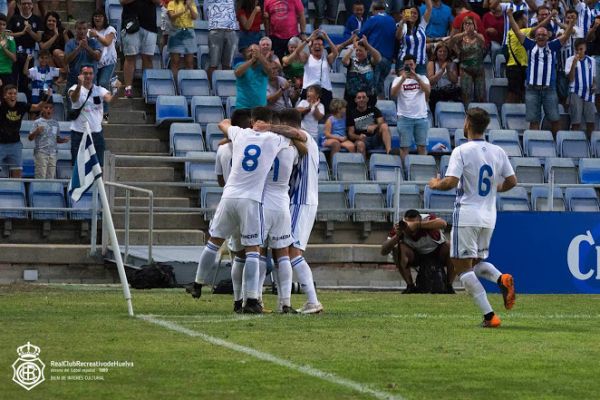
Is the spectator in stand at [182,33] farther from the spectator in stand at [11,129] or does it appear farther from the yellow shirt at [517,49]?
the yellow shirt at [517,49]

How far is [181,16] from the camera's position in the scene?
2461 centimetres

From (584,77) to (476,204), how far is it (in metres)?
13.2

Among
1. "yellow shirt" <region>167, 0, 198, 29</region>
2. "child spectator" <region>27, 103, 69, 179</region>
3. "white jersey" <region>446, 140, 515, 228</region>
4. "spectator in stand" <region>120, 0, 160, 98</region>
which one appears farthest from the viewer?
"yellow shirt" <region>167, 0, 198, 29</region>

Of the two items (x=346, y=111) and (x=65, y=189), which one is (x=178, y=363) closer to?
(x=65, y=189)

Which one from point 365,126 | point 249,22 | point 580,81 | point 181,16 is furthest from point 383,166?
point 580,81

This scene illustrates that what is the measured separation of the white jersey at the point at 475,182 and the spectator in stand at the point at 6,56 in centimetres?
1149

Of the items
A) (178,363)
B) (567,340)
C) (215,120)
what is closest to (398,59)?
(215,120)

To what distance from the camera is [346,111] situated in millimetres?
23984

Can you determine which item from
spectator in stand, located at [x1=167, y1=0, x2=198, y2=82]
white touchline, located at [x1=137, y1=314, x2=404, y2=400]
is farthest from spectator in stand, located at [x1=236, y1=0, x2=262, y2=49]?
white touchline, located at [x1=137, y1=314, x2=404, y2=400]

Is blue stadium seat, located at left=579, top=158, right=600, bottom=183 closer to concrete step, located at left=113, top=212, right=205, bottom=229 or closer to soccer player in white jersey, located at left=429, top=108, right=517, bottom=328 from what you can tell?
concrete step, located at left=113, top=212, right=205, bottom=229

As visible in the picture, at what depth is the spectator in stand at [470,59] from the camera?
2581 cm

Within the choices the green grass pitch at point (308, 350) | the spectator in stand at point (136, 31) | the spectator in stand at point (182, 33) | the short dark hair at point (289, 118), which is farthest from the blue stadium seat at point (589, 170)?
the short dark hair at point (289, 118)

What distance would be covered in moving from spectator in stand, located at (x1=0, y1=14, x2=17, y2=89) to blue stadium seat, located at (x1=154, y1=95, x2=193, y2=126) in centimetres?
245

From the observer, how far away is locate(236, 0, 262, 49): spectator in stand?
2484 cm
